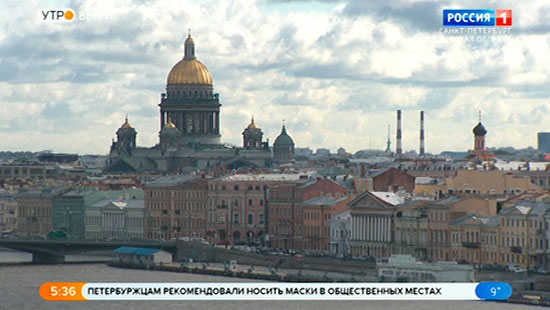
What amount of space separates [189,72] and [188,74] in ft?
0.94

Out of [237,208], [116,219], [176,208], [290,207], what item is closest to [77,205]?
[116,219]

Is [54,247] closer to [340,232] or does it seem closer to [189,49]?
[340,232]

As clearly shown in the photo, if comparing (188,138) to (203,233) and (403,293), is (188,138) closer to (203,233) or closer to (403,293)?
(203,233)

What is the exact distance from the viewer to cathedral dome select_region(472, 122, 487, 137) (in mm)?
110938

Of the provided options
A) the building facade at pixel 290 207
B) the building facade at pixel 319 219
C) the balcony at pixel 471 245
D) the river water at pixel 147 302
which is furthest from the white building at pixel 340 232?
the balcony at pixel 471 245

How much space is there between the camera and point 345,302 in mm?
58219

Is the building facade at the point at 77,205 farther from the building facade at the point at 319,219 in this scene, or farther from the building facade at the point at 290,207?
the building facade at the point at 319,219

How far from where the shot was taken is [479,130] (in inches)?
4375

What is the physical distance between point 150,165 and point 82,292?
97.1m

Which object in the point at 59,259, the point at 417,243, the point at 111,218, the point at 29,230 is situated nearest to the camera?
the point at 417,243

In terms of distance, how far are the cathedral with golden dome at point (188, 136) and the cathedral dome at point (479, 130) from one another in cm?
1961

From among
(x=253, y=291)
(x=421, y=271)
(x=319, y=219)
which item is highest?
(x=319, y=219)

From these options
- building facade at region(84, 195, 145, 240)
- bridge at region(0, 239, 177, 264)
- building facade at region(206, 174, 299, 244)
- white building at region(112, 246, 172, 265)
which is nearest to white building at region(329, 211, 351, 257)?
bridge at region(0, 239, 177, 264)

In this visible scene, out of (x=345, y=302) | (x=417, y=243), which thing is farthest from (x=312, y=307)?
(x=417, y=243)
